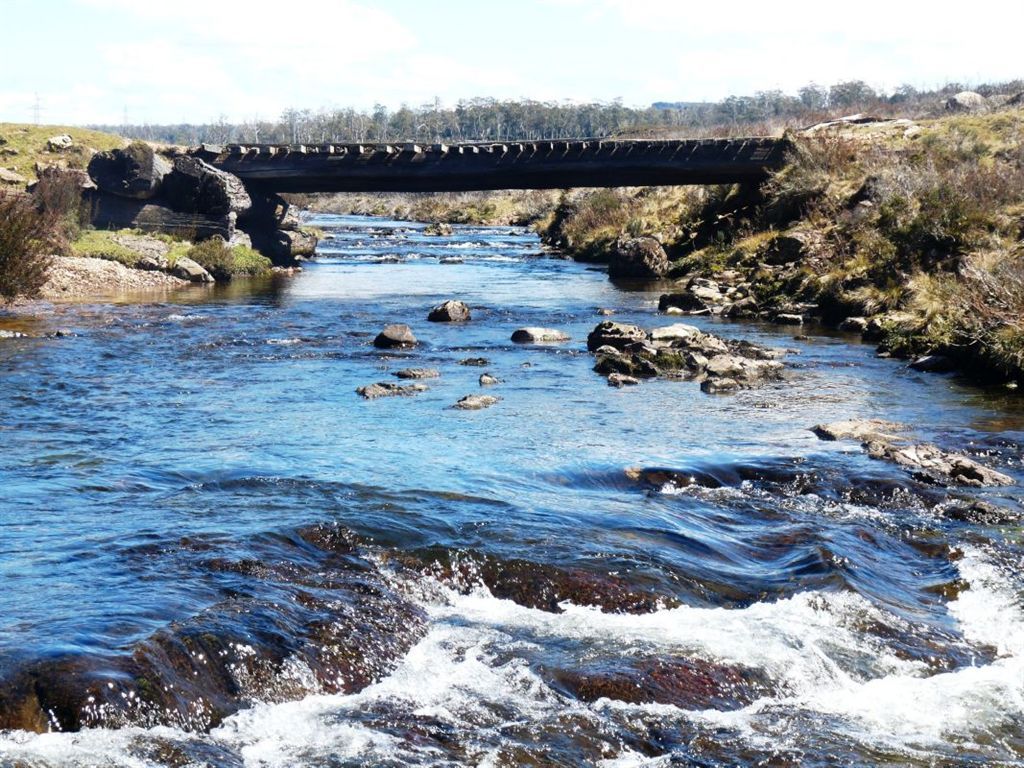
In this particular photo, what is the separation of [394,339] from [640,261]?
22.8m

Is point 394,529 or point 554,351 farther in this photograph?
point 554,351

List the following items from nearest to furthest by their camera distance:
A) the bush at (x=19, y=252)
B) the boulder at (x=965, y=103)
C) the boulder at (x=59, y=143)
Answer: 1. the bush at (x=19, y=252)
2. the boulder at (x=59, y=143)
3. the boulder at (x=965, y=103)

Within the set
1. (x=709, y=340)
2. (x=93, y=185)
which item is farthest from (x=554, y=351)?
(x=93, y=185)

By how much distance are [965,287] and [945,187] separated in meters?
9.40

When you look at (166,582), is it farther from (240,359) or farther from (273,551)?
(240,359)

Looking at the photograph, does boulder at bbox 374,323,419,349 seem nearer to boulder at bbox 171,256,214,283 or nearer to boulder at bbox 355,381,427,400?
boulder at bbox 355,381,427,400

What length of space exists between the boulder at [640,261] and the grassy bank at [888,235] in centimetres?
77

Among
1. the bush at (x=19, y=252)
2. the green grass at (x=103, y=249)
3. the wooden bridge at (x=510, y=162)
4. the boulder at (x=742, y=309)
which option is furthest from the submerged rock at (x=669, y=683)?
the wooden bridge at (x=510, y=162)

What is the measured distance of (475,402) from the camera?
70.4ft

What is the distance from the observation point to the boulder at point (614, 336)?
27891 millimetres

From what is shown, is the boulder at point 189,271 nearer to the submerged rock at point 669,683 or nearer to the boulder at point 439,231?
the boulder at point 439,231

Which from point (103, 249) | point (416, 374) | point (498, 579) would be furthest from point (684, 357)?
point (103, 249)

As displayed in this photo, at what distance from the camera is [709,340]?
27578 millimetres

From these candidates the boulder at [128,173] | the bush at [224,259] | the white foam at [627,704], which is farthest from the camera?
the boulder at [128,173]
